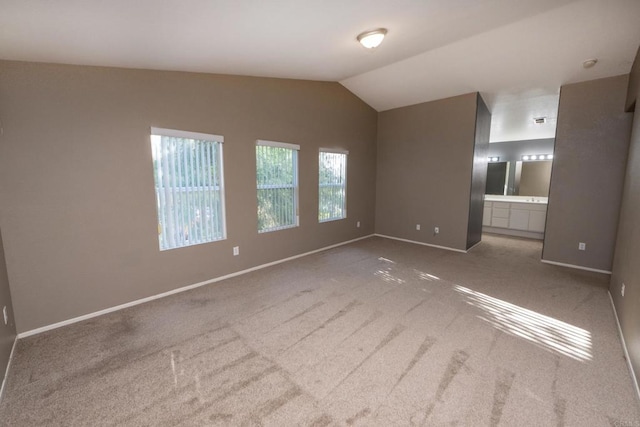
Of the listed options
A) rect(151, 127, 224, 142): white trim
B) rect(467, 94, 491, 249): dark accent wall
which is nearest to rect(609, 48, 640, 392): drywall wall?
rect(467, 94, 491, 249): dark accent wall

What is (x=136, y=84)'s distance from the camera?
2.63m

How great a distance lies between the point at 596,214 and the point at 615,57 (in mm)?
1968

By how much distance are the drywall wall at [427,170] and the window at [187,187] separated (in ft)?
11.7

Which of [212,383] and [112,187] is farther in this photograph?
[112,187]

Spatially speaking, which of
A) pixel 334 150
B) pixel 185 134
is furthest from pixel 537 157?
pixel 185 134

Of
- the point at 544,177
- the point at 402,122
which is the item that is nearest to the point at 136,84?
the point at 402,122

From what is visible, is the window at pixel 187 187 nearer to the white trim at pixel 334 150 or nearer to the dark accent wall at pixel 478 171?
the white trim at pixel 334 150

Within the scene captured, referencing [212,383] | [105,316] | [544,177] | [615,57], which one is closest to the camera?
[212,383]

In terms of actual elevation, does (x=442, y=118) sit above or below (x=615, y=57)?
below

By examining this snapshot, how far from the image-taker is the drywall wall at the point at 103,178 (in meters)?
2.17

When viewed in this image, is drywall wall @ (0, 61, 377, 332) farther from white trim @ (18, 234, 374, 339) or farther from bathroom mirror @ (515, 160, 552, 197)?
bathroom mirror @ (515, 160, 552, 197)

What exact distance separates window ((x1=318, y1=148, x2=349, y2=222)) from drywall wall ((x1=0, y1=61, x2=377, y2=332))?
1240 millimetres

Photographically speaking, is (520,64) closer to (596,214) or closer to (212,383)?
(596,214)

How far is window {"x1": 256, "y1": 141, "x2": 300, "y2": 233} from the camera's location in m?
3.82
